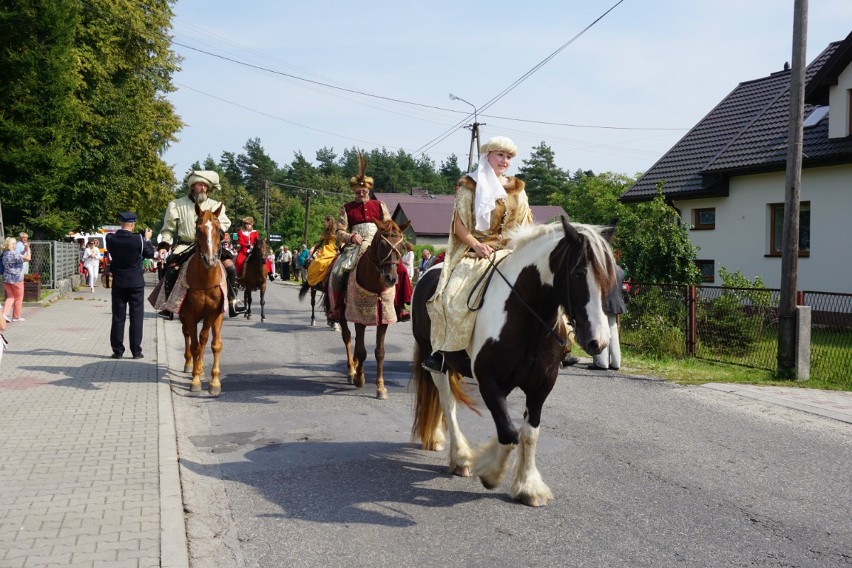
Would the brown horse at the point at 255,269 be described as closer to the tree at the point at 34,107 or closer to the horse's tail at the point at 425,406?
the horse's tail at the point at 425,406

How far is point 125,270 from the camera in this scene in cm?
1172

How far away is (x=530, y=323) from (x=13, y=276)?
50.8 ft

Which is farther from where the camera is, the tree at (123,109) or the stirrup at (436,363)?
the tree at (123,109)

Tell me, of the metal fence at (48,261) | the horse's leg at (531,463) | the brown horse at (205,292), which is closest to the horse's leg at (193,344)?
the brown horse at (205,292)

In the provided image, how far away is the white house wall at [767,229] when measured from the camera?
19.0 meters

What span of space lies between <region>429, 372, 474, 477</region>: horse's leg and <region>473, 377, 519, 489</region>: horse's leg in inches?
19.2

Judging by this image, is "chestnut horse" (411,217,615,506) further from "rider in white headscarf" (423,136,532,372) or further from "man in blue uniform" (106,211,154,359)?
"man in blue uniform" (106,211,154,359)

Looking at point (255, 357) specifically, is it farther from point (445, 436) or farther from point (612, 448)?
point (612, 448)

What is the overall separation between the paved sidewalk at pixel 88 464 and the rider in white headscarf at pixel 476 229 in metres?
2.27

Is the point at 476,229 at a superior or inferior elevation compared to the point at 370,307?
superior

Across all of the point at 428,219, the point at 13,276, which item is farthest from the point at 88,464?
the point at 428,219

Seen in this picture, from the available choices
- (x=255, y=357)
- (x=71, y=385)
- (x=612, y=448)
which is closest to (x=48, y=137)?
(x=255, y=357)

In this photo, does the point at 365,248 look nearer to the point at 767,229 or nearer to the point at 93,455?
the point at 93,455

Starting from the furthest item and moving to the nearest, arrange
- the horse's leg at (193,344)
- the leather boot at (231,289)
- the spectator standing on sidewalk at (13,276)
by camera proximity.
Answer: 1. the spectator standing on sidewalk at (13,276)
2. the leather boot at (231,289)
3. the horse's leg at (193,344)
